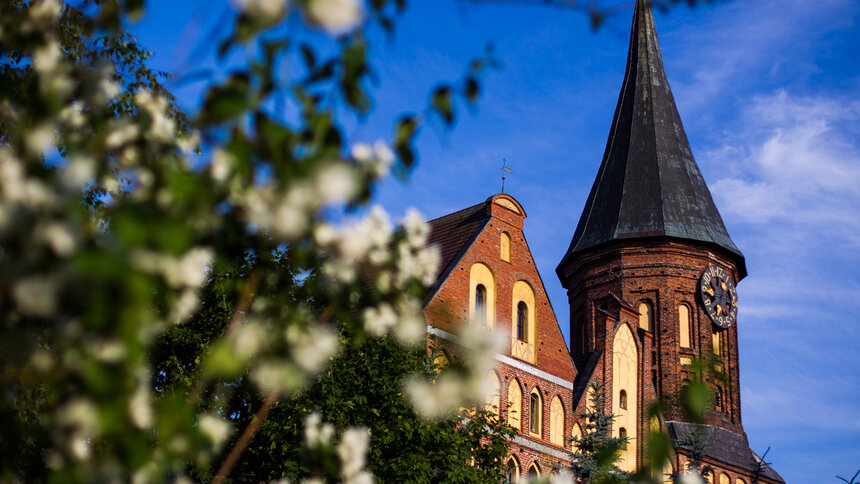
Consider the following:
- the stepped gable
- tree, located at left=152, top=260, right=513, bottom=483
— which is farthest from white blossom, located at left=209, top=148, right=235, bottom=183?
the stepped gable

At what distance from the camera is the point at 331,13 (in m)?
2.33

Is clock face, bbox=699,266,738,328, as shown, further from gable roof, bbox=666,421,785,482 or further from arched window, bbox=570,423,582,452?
arched window, bbox=570,423,582,452

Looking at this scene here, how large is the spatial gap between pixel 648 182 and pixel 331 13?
36196 mm

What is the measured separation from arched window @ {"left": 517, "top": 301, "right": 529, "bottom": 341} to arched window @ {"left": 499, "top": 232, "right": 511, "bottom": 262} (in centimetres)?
129

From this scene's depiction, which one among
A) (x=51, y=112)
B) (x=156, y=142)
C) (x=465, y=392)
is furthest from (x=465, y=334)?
(x=51, y=112)

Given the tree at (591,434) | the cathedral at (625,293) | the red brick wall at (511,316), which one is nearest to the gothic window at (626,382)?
the cathedral at (625,293)

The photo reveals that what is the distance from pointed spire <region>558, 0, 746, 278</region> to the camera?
118 feet

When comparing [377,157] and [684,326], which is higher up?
[684,326]

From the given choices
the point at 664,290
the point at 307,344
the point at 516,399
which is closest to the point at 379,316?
the point at 307,344

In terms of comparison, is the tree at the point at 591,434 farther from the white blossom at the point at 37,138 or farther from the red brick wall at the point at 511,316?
the white blossom at the point at 37,138

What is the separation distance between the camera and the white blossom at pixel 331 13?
233 centimetres

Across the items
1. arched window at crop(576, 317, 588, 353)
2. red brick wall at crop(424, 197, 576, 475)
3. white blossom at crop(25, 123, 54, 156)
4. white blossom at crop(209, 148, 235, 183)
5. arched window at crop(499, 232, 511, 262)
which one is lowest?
white blossom at crop(25, 123, 54, 156)

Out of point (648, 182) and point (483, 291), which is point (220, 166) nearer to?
point (483, 291)

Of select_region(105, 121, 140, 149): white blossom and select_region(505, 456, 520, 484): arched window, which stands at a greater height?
select_region(505, 456, 520, 484): arched window
